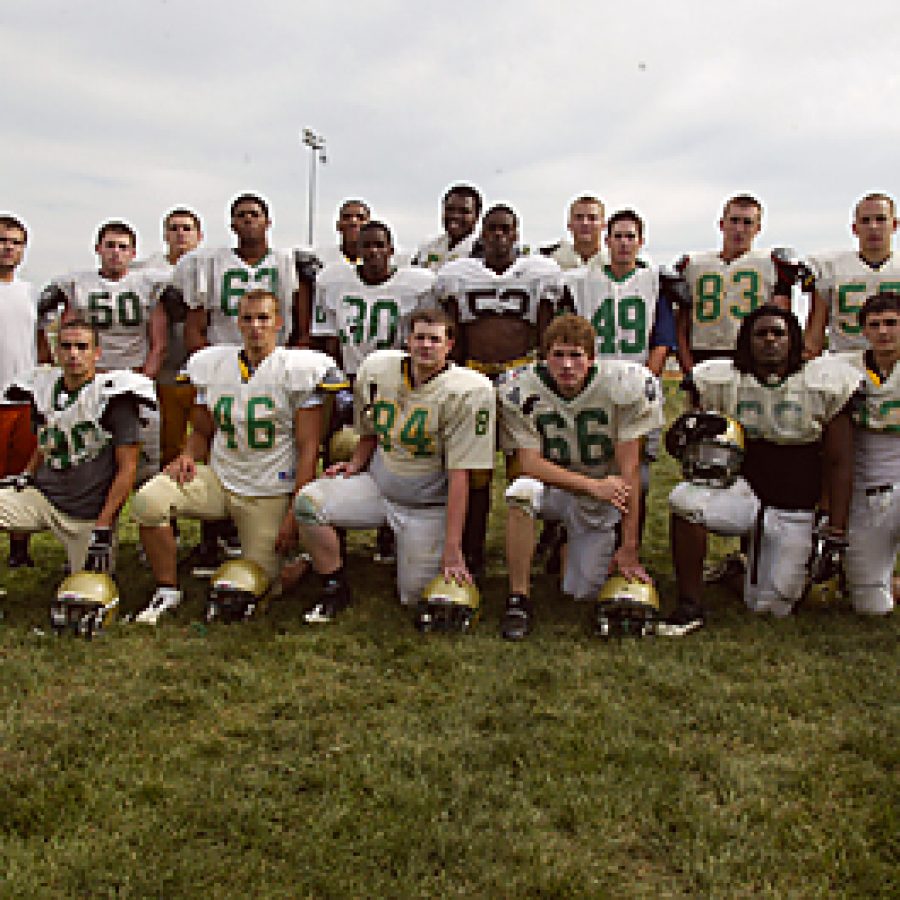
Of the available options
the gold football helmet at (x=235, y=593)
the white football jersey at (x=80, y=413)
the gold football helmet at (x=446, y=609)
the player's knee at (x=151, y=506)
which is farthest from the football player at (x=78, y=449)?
the gold football helmet at (x=446, y=609)

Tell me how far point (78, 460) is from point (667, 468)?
6628mm

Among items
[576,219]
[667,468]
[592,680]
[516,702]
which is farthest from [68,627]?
[667,468]

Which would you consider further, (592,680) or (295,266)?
(295,266)

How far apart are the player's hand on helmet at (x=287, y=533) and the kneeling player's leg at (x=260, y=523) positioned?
5cm

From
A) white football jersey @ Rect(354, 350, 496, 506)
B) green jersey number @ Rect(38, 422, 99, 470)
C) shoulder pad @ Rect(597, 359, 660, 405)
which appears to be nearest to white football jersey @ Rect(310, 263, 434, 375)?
white football jersey @ Rect(354, 350, 496, 506)

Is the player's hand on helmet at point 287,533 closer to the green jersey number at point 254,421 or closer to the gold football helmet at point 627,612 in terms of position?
the green jersey number at point 254,421

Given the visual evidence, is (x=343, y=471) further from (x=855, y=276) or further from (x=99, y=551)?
(x=855, y=276)

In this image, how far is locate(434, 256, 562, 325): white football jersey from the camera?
520 cm

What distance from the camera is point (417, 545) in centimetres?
457

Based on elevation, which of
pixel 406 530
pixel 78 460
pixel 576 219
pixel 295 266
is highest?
pixel 576 219

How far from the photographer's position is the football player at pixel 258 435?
459 cm

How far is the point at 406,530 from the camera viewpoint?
181 inches

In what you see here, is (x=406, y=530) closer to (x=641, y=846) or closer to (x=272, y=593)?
(x=272, y=593)

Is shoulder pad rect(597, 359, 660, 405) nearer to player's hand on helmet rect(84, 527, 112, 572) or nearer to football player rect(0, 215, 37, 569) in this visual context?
player's hand on helmet rect(84, 527, 112, 572)
